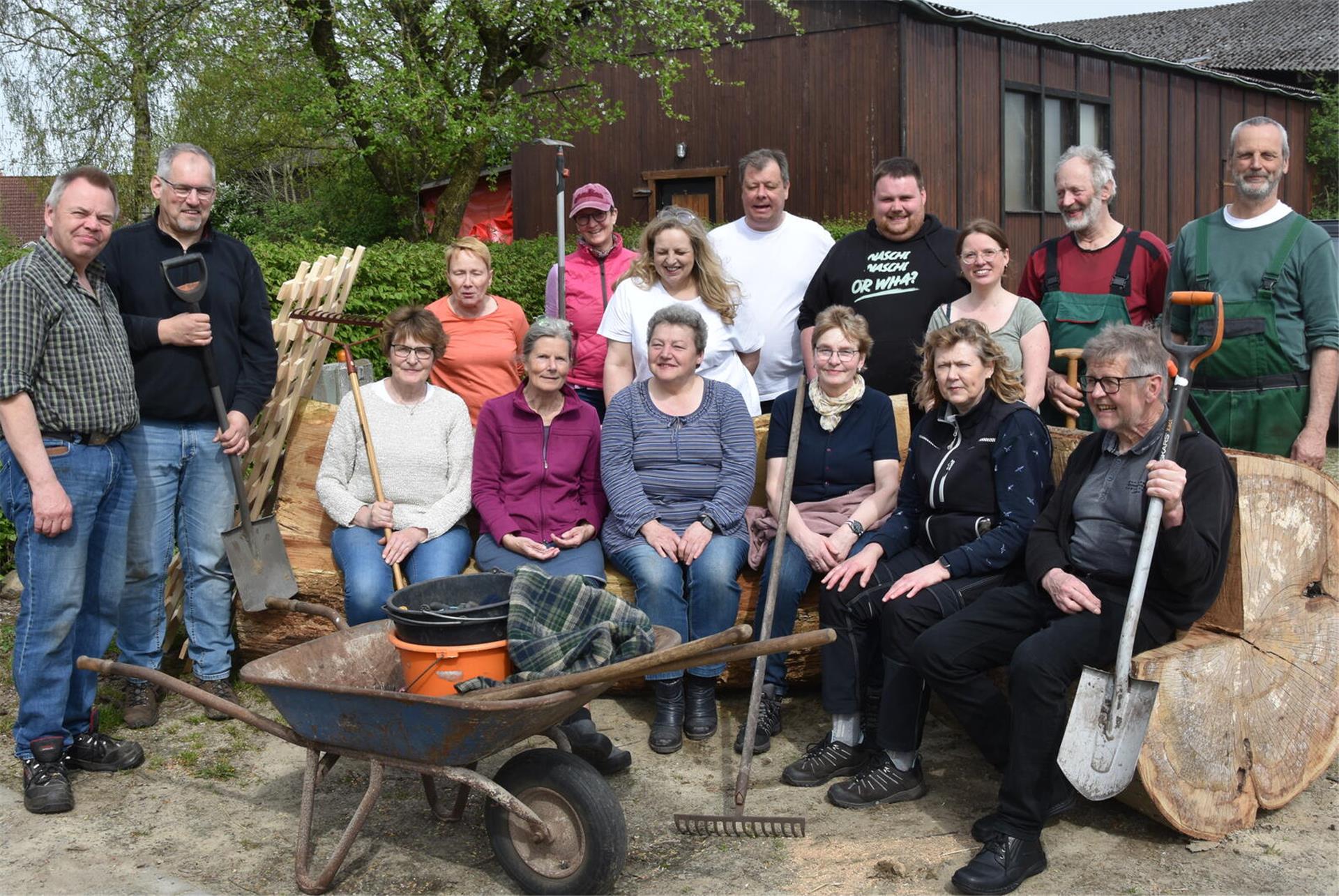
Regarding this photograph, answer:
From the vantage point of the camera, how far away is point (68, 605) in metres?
3.72

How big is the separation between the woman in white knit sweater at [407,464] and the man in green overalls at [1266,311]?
2.69m

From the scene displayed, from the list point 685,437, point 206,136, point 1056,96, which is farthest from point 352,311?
point 1056,96

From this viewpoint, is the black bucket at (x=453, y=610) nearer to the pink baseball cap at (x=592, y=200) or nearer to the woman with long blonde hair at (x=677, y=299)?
the woman with long blonde hair at (x=677, y=299)

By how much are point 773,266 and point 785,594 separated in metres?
1.51

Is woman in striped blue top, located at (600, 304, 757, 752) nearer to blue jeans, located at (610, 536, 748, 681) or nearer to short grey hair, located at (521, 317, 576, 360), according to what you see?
blue jeans, located at (610, 536, 748, 681)

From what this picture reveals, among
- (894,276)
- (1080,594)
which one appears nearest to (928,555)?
(1080,594)

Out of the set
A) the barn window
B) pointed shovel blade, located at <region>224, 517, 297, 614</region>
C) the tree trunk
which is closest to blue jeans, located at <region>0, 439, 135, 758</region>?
pointed shovel blade, located at <region>224, 517, 297, 614</region>

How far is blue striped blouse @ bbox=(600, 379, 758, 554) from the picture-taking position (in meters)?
4.29

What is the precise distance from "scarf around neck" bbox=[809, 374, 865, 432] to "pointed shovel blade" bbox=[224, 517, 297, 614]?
2.07 meters

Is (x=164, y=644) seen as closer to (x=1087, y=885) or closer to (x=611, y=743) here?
(x=611, y=743)

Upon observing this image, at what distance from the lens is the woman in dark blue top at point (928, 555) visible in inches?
144

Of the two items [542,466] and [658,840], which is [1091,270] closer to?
[542,466]

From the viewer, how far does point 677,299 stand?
4723 millimetres

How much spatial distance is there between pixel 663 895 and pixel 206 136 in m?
16.7
